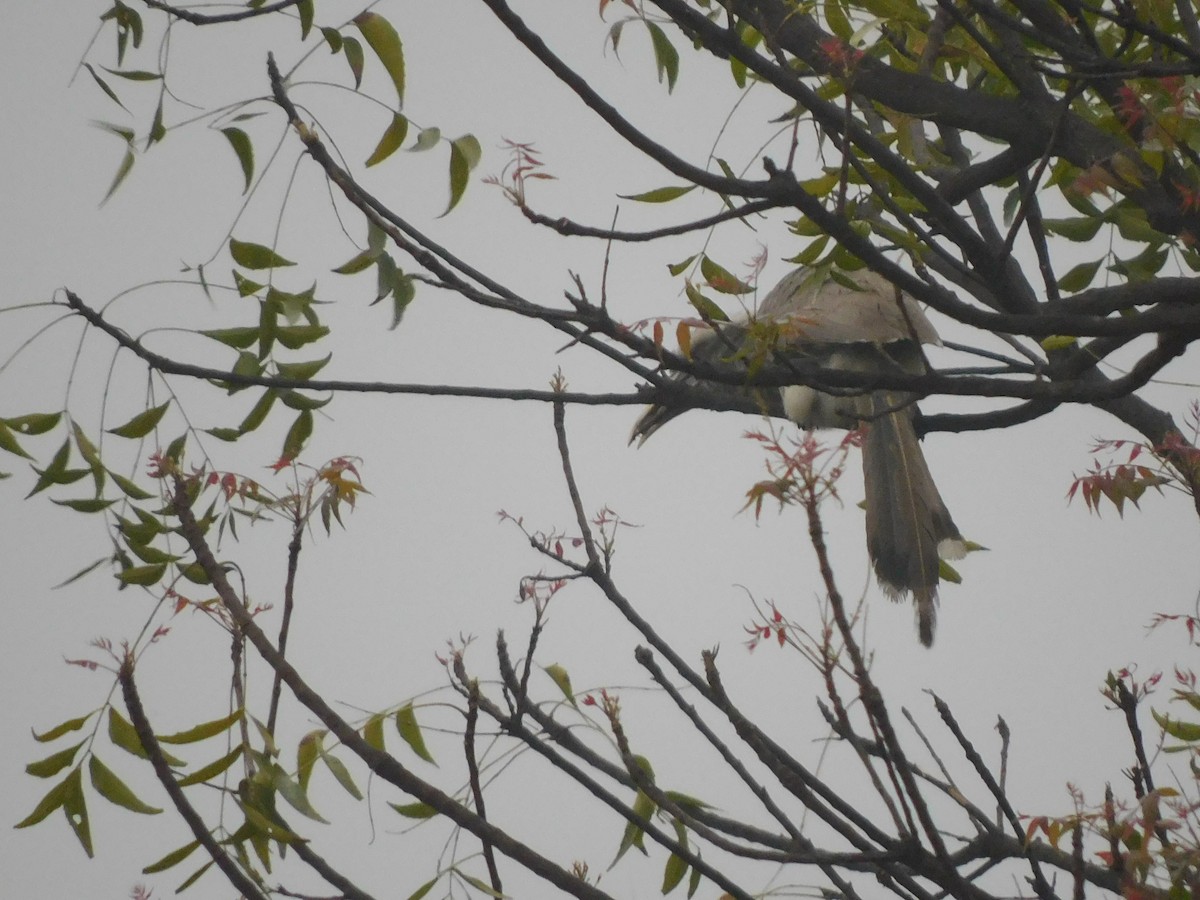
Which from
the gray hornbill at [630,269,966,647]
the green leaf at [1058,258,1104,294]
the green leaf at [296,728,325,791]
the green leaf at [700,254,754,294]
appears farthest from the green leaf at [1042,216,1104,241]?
the green leaf at [296,728,325,791]

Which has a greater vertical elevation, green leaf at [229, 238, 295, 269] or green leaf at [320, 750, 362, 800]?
green leaf at [229, 238, 295, 269]

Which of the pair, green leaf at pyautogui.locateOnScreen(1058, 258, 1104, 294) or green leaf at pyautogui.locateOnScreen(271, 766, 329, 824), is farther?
green leaf at pyautogui.locateOnScreen(1058, 258, 1104, 294)

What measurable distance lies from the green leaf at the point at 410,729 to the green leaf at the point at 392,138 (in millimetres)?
745

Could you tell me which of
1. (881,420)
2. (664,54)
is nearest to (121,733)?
(664,54)

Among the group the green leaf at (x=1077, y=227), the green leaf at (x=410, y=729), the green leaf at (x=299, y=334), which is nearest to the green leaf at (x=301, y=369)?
the green leaf at (x=299, y=334)

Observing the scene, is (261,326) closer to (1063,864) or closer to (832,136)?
(832,136)

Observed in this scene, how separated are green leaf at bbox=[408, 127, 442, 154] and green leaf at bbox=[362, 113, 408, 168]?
2 cm

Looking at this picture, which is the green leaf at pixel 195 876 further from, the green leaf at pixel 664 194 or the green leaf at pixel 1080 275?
the green leaf at pixel 1080 275

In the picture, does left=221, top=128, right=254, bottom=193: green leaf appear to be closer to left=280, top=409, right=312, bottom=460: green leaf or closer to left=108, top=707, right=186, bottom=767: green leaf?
left=280, top=409, right=312, bottom=460: green leaf

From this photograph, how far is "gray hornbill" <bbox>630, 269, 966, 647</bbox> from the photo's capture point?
8.79ft

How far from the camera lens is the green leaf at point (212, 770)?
4.41 ft

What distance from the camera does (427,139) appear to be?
1643 millimetres

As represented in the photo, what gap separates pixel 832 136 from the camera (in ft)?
5.17

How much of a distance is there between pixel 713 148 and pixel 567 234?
14.2 inches
